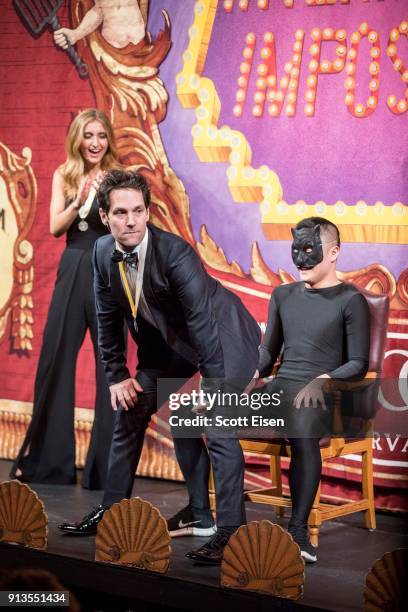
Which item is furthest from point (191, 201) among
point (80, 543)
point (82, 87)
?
point (80, 543)

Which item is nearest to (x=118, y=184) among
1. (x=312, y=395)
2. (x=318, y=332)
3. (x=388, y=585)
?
(x=318, y=332)

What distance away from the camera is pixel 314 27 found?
4.53 m

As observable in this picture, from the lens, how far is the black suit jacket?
3.58m

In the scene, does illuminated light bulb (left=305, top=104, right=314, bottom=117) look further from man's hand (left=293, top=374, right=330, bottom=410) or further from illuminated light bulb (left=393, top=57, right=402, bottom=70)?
man's hand (left=293, top=374, right=330, bottom=410)

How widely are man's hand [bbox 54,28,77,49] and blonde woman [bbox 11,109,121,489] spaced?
1.73 feet

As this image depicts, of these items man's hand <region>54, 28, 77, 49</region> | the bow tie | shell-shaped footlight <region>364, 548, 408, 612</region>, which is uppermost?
man's hand <region>54, 28, 77, 49</region>

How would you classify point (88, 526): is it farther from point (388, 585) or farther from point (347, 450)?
point (388, 585)

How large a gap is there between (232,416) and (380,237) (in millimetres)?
1195

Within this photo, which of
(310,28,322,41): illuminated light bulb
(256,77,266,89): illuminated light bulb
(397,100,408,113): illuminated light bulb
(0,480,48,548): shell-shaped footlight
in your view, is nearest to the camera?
(0,480,48,548): shell-shaped footlight

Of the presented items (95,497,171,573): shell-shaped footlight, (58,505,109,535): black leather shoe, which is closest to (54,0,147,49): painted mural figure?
(58,505,109,535): black leather shoe

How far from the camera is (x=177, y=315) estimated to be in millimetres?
3721

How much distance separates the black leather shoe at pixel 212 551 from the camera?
3.48 meters

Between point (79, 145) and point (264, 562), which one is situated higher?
point (79, 145)

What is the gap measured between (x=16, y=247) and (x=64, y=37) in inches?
44.5
